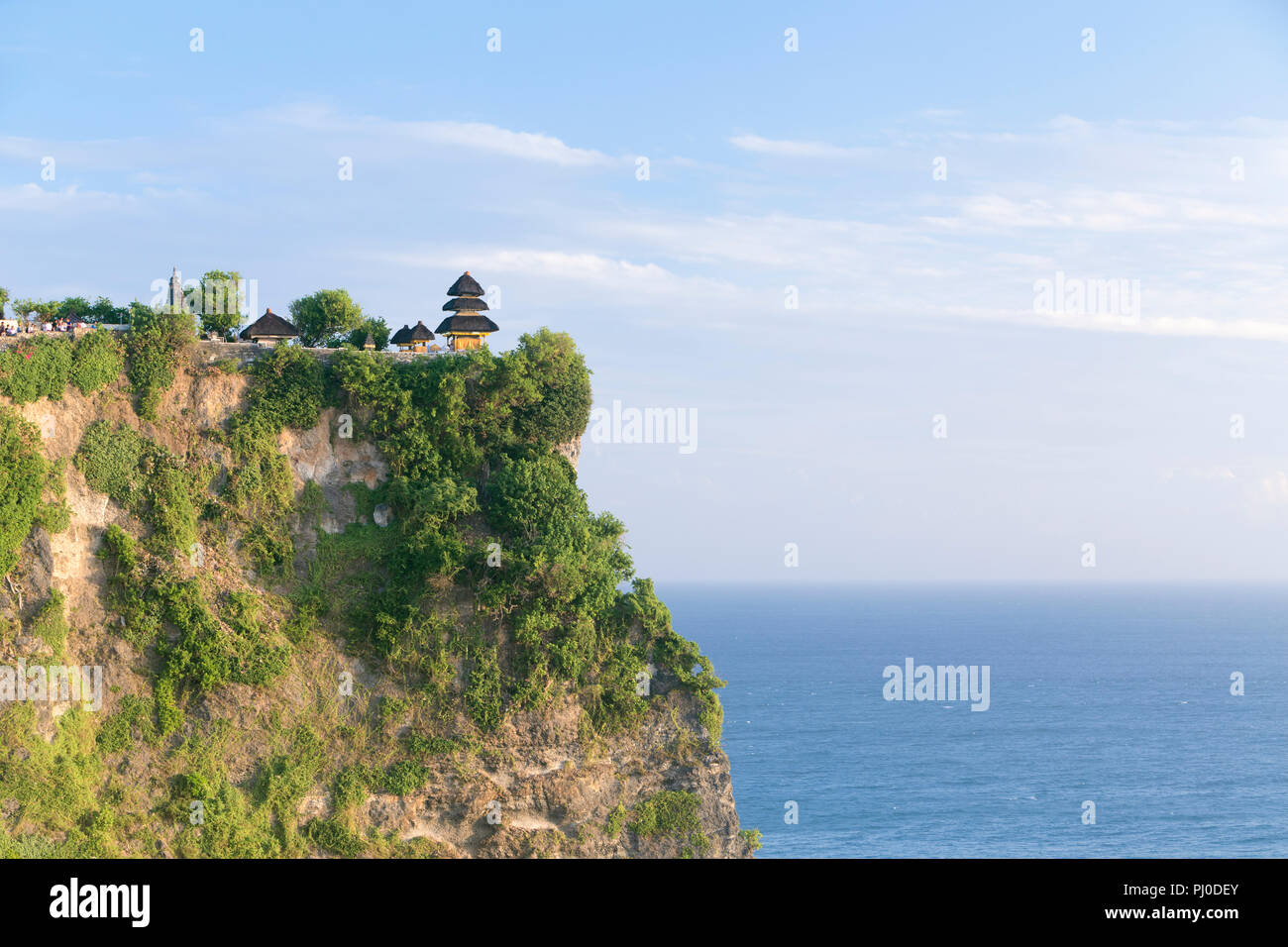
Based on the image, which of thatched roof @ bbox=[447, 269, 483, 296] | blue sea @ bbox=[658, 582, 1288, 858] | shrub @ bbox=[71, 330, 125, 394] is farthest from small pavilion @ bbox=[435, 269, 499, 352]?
blue sea @ bbox=[658, 582, 1288, 858]

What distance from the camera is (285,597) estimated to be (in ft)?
147

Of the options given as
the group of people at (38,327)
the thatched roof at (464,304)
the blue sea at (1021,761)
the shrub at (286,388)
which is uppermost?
the thatched roof at (464,304)

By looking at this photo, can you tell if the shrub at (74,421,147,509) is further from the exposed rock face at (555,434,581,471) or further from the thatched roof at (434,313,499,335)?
the exposed rock face at (555,434,581,471)

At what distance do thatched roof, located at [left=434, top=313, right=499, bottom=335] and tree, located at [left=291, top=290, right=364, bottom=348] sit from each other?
394cm

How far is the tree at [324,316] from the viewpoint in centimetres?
5003

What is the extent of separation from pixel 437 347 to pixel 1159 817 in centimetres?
6138

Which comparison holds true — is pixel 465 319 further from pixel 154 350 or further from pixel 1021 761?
pixel 1021 761

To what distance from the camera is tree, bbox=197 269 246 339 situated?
4809 cm

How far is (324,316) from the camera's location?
164ft

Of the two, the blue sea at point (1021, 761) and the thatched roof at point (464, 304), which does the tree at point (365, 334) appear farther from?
the blue sea at point (1021, 761)

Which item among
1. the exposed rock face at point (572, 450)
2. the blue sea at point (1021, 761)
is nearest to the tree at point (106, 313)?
the exposed rock face at point (572, 450)

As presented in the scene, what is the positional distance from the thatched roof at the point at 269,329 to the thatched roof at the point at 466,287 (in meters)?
7.26
